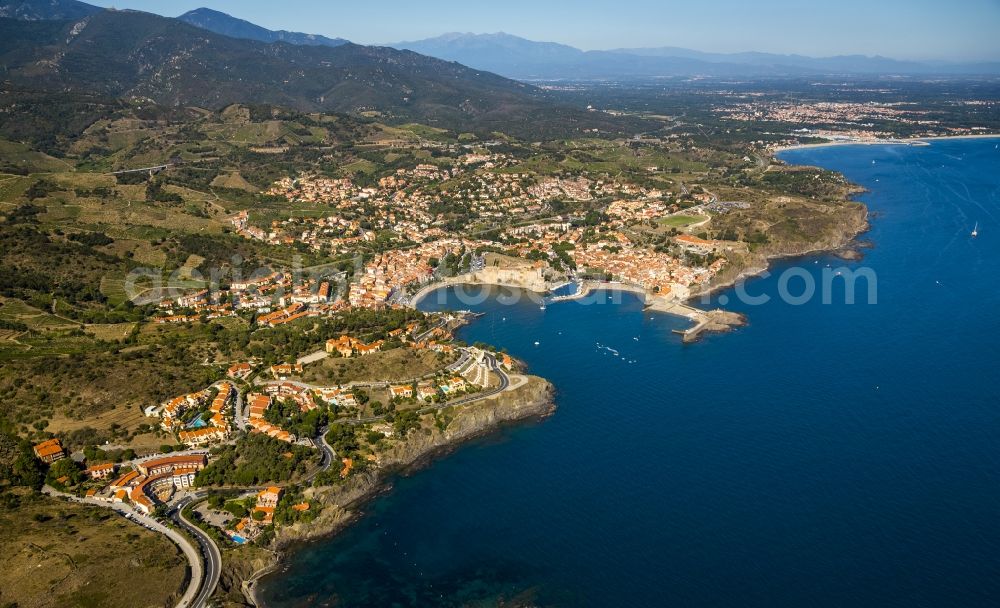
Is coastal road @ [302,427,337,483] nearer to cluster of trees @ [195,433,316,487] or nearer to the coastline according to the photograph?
cluster of trees @ [195,433,316,487]


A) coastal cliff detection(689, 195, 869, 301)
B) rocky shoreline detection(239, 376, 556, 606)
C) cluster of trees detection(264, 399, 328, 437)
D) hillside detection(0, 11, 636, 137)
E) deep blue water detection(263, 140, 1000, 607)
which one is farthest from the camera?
hillside detection(0, 11, 636, 137)

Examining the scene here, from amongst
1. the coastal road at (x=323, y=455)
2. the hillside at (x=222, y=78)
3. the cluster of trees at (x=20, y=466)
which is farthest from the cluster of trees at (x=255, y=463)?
the hillside at (x=222, y=78)

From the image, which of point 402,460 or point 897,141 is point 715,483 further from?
point 897,141

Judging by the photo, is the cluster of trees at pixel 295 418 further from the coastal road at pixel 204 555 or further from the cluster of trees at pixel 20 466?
the cluster of trees at pixel 20 466

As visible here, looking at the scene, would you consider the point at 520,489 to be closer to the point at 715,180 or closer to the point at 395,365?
the point at 395,365

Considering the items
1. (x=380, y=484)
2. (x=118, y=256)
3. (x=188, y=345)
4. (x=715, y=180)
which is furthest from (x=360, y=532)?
(x=715, y=180)

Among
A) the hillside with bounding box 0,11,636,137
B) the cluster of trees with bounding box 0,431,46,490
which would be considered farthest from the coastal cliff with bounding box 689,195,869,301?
the hillside with bounding box 0,11,636,137
